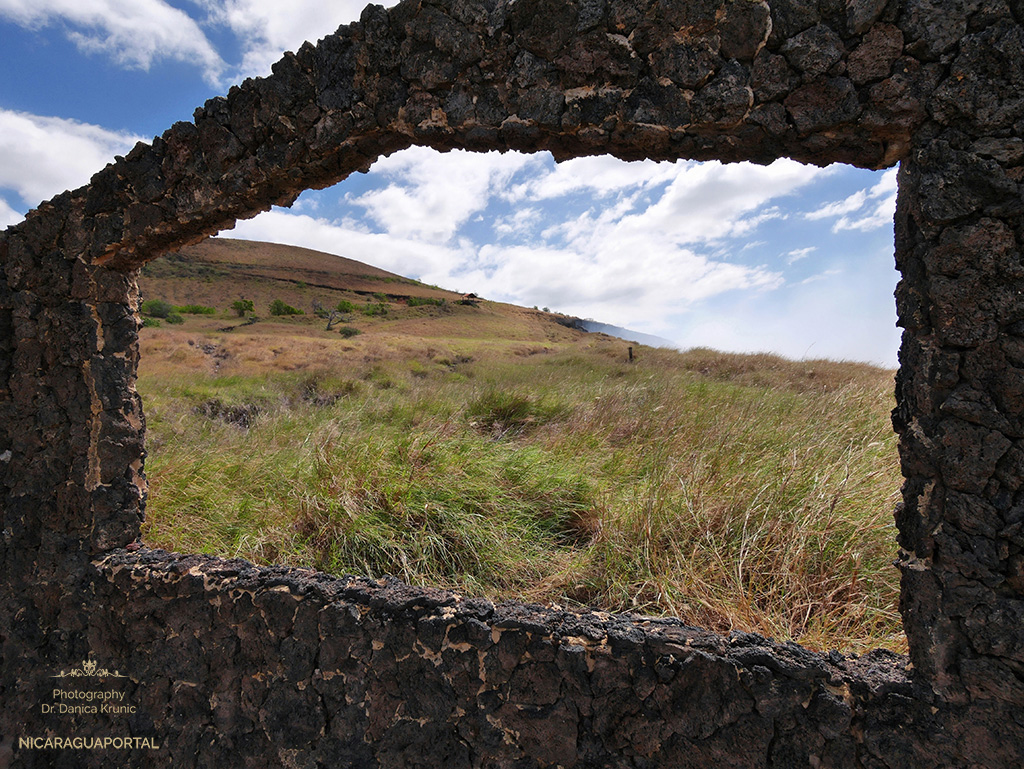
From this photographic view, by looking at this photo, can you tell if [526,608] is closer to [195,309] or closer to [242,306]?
[195,309]

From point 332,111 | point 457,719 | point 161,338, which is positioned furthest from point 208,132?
point 161,338

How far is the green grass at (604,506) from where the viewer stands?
2.58 m

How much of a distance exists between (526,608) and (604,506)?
135 cm

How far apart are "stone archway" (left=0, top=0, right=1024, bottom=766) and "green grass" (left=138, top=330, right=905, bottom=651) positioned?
68 cm

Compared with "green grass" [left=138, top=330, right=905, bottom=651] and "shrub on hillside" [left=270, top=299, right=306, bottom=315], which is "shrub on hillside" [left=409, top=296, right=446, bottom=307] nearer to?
"shrub on hillside" [left=270, top=299, right=306, bottom=315]

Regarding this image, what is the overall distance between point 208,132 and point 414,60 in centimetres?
112

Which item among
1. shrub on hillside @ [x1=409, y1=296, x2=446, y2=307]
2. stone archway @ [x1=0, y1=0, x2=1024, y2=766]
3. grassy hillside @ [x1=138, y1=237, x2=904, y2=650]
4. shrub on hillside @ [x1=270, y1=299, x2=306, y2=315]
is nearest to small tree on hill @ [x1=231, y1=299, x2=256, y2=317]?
shrub on hillside @ [x1=270, y1=299, x2=306, y2=315]

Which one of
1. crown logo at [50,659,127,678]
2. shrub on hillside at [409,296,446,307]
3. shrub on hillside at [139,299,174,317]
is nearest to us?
crown logo at [50,659,127,678]

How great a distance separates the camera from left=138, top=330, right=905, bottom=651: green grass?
8.46 ft

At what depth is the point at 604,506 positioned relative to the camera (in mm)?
3303

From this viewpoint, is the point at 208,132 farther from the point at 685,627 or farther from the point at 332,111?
the point at 685,627

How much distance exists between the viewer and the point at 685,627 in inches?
76.0

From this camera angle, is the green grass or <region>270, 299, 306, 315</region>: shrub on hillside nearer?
the green grass

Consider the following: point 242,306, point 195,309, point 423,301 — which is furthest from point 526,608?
point 423,301
